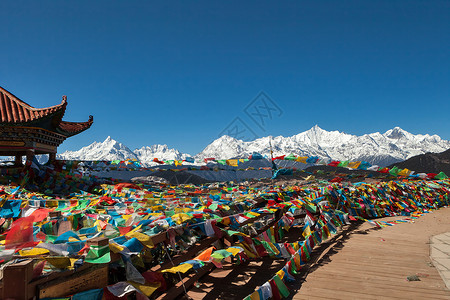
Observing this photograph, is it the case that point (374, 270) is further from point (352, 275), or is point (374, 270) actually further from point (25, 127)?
point (25, 127)

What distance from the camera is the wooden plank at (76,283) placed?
2680mm

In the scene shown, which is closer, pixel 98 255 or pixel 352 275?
pixel 98 255

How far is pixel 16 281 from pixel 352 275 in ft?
18.8

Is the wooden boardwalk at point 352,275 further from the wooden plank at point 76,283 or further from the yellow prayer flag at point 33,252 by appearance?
the yellow prayer flag at point 33,252

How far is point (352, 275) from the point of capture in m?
5.83

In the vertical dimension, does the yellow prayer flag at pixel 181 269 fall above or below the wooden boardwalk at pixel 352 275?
above

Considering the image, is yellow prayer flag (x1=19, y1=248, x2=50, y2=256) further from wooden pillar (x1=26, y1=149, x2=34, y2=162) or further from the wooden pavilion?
wooden pillar (x1=26, y1=149, x2=34, y2=162)

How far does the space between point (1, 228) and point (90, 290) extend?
16.5 feet

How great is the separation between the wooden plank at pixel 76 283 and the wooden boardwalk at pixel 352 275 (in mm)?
2025

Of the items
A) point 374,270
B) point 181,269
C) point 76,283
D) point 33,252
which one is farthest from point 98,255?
point 374,270

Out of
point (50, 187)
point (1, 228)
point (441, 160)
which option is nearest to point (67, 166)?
point (50, 187)

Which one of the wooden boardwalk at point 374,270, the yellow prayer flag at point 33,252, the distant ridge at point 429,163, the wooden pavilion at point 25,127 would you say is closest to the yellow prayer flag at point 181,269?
the yellow prayer flag at point 33,252

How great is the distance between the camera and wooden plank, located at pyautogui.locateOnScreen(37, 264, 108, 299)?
268 centimetres

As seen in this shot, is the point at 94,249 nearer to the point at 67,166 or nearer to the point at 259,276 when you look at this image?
the point at 259,276
